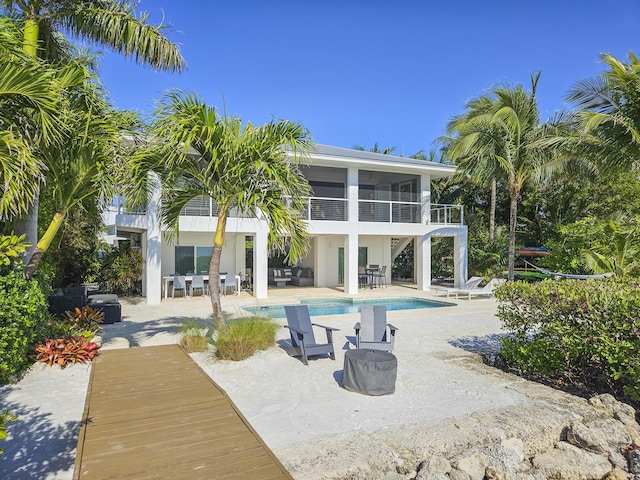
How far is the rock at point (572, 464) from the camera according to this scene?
432 centimetres

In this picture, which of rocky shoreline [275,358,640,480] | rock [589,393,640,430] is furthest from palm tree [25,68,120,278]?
rock [589,393,640,430]

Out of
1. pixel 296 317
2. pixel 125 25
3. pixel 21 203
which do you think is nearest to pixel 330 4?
pixel 125 25

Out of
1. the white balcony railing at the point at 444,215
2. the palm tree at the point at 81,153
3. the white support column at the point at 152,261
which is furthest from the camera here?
the white balcony railing at the point at 444,215

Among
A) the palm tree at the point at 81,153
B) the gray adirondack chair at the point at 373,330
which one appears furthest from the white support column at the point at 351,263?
the palm tree at the point at 81,153

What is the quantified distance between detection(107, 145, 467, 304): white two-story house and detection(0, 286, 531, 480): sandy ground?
23.2 ft

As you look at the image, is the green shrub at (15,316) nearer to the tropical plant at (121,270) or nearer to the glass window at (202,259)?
the tropical plant at (121,270)

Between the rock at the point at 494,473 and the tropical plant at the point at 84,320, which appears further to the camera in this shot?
the tropical plant at the point at 84,320

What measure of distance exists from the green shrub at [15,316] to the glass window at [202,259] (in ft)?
43.3

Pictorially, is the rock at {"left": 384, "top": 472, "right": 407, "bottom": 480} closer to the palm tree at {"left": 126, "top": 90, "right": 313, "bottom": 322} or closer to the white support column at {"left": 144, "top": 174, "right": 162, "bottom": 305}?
the palm tree at {"left": 126, "top": 90, "right": 313, "bottom": 322}

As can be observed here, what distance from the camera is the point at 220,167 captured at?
7949 millimetres

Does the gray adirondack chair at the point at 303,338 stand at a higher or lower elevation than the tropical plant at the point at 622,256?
lower

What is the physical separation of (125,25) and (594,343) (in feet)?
30.5

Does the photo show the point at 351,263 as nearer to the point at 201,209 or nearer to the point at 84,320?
the point at 201,209

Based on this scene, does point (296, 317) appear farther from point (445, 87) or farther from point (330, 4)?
point (445, 87)
